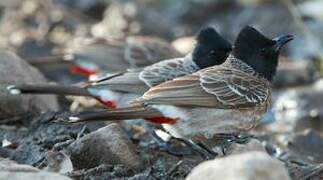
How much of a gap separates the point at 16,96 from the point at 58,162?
4.98 feet

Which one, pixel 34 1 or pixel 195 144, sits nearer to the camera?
pixel 195 144

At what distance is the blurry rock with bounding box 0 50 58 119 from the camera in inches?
249

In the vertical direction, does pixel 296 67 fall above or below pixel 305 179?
below

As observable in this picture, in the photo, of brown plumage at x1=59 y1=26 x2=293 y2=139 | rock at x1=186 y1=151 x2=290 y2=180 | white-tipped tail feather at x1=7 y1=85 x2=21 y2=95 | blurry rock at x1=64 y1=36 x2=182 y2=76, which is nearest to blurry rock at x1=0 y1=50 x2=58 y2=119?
white-tipped tail feather at x1=7 y1=85 x2=21 y2=95

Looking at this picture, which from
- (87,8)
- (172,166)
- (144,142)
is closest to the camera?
(172,166)

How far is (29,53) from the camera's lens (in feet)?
32.1

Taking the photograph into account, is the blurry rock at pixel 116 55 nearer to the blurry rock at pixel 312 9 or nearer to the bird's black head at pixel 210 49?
the bird's black head at pixel 210 49

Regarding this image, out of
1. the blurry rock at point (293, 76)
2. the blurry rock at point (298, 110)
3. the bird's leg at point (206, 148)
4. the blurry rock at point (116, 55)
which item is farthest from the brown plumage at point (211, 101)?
the blurry rock at point (293, 76)

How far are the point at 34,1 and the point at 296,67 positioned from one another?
3048 mm

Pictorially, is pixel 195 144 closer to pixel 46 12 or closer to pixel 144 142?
pixel 144 142

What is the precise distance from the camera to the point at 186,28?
11523 mm

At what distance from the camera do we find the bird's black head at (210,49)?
271 inches

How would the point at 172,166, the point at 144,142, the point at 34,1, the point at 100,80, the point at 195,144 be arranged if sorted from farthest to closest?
the point at 34,1
the point at 100,80
the point at 144,142
the point at 195,144
the point at 172,166

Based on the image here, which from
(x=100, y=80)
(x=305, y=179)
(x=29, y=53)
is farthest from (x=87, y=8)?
(x=305, y=179)
